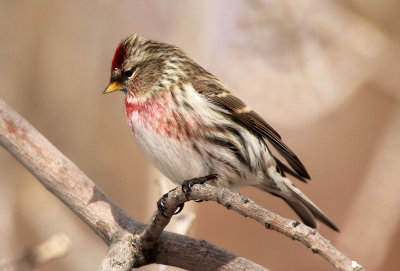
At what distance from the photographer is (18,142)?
6.66 ft

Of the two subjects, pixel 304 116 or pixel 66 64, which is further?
pixel 66 64

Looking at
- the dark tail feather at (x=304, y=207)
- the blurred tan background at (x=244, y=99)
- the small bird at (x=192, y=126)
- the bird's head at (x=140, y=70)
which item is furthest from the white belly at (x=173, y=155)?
the blurred tan background at (x=244, y=99)

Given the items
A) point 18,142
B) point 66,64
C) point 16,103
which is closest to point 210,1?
point 66,64

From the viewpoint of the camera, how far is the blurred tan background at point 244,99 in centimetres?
319

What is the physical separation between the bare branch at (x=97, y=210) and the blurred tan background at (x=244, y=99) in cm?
97

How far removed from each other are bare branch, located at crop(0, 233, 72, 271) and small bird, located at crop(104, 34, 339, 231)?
44 cm

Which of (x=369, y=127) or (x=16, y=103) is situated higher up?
(x=369, y=127)

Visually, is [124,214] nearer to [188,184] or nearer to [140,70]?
[188,184]

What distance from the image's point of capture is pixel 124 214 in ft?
6.42

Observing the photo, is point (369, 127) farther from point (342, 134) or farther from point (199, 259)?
point (199, 259)

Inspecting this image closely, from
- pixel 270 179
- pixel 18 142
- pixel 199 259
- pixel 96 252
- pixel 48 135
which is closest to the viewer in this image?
pixel 199 259

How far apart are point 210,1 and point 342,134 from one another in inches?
43.2

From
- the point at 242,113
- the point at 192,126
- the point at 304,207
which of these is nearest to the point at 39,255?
the point at 192,126

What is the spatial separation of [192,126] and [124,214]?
14.5 inches
